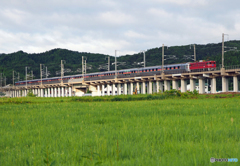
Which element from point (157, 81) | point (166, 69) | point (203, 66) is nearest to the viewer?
point (203, 66)

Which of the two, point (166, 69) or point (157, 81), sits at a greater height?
point (166, 69)

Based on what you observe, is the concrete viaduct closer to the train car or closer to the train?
the train

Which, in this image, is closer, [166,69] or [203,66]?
[203,66]

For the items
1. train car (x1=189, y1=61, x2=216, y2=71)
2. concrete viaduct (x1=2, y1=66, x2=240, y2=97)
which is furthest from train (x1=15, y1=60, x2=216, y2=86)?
concrete viaduct (x1=2, y1=66, x2=240, y2=97)

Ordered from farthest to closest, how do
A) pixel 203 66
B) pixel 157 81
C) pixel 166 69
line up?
pixel 157 81 < pixel 166 69 < pixel 203 66

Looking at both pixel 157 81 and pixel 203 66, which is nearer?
pixel 203 66

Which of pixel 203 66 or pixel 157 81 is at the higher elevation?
pixel 203 66

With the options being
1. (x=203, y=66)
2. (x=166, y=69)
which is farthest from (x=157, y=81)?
(x=203, y=66)

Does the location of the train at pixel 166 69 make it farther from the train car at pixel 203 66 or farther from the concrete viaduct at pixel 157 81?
the concrete viaduct at pixel 157 81

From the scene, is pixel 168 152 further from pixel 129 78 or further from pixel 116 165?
pixel 129 78

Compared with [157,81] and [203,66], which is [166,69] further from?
[203,66]

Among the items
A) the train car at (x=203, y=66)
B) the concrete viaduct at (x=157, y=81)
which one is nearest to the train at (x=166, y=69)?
the train car at (x=203, y=66)

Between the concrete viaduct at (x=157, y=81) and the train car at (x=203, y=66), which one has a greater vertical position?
the train car at (x=203, y=66)

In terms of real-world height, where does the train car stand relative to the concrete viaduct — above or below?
above
